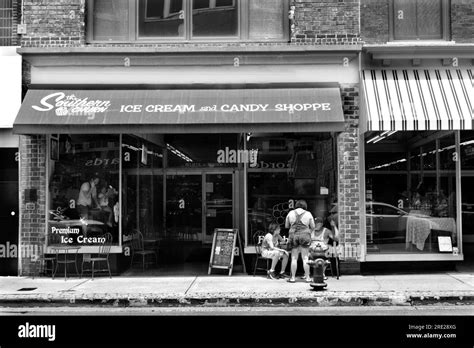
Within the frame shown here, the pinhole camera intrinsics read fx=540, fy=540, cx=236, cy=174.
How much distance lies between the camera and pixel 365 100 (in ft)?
37.8

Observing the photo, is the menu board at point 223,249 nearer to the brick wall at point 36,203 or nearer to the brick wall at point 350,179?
the brick wall at point 350,179

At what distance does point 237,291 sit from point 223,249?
2.30 metres

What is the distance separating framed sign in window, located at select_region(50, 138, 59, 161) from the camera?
39.8 feet

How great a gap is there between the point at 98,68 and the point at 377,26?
6.38 m

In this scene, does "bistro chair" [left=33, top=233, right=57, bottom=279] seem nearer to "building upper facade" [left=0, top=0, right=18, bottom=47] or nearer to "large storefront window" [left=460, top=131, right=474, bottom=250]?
"building upper facade" [left=0, top=0, right=18, bottom=47]

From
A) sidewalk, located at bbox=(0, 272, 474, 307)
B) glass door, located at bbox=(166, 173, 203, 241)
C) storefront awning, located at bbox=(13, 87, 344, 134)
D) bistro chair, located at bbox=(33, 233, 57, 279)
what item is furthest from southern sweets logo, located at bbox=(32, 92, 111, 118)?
sidewalk, located at bbox=(0, 272, 474, 307)

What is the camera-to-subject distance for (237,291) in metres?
9.90

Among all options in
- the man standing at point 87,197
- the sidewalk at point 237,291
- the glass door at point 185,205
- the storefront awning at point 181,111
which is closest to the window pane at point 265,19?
the storefront awning at point 181,111

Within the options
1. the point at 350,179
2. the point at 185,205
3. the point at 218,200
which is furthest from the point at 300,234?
the point at 185,205

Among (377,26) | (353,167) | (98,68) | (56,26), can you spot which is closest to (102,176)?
(98,68)

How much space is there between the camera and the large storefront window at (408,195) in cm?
1207

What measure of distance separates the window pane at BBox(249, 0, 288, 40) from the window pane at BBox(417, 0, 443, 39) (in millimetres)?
3177
